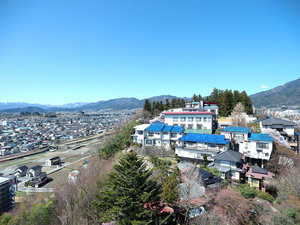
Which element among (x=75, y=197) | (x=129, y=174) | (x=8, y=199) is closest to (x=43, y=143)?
(x=8, y=199)

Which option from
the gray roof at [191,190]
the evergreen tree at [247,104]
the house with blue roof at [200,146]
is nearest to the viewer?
the gray roof at [191,190]

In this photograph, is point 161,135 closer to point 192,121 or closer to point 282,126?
point 192,121

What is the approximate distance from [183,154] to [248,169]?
7.69 metres

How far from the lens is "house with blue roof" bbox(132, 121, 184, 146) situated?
24.0m

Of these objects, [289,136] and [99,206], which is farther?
[289,136]

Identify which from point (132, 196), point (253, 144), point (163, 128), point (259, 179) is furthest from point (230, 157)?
point (132, 196)

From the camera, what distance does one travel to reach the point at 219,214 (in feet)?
34.8

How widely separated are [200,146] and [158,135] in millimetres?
6776

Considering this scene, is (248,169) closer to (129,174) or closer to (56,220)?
(129,174)

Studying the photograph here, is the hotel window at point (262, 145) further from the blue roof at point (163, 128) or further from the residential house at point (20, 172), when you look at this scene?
the residential house at point (20, 172)

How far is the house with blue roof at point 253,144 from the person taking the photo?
61.3ft

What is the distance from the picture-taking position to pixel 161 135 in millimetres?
24328

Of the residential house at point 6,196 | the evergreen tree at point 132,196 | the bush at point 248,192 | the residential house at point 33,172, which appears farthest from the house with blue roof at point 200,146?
the residential house at point 33,172

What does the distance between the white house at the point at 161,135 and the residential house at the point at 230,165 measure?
7.28 metres
